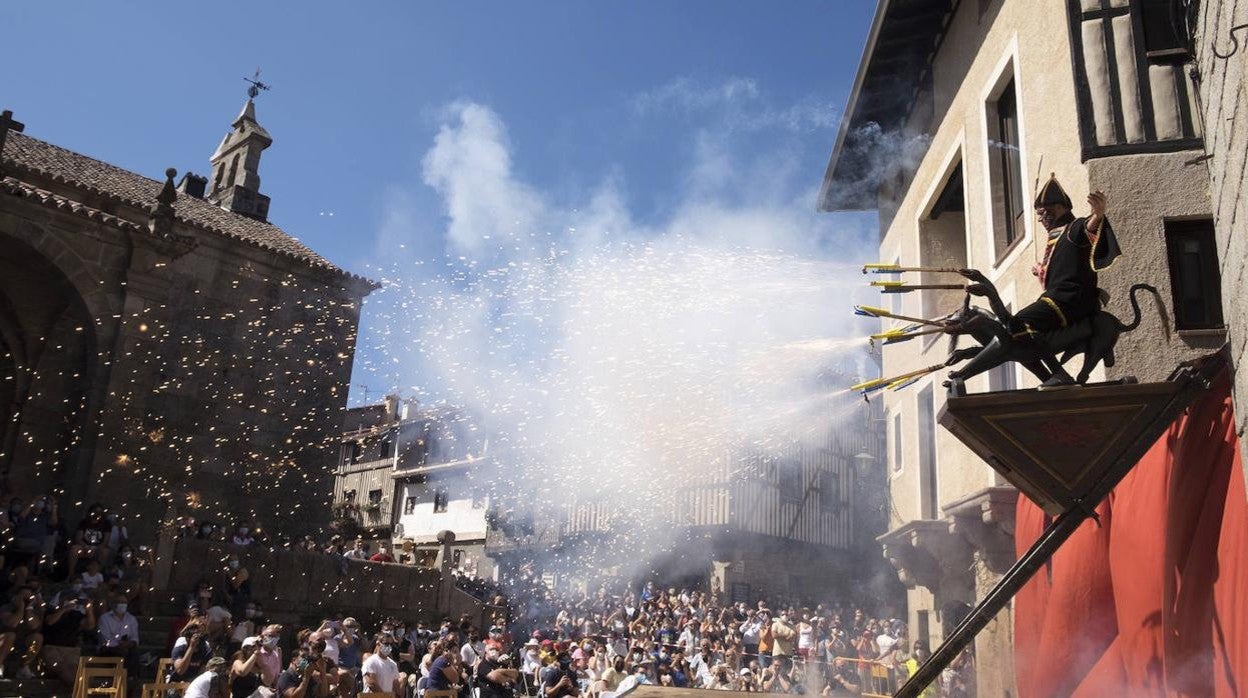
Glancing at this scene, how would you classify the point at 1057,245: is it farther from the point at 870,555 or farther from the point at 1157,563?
the point at 870,555

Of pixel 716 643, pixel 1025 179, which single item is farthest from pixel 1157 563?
pixel 716 643

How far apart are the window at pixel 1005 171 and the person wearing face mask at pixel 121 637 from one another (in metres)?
11.2

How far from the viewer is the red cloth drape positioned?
10.3ft

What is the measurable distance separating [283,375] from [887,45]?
15479 mm

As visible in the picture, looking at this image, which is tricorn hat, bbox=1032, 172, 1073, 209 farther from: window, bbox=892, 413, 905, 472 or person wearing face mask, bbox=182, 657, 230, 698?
window, bbox=892, 413, 905, 472

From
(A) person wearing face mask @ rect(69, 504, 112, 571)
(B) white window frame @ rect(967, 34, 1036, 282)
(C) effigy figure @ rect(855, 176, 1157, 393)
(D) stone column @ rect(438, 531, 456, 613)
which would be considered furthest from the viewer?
(D) stone column @ rect(438, 531, 456, 613)

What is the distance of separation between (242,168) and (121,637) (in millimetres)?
19922

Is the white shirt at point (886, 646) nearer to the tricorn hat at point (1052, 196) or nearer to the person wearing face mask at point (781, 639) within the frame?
the person wearing face mask at point (781, 639)

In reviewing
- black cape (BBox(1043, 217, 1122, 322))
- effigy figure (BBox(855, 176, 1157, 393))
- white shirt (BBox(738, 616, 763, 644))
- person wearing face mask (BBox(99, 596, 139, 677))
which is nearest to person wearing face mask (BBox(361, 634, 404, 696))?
person wearing face mask (BBox(99, 596, 139, 677))

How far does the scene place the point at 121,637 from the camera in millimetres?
10625

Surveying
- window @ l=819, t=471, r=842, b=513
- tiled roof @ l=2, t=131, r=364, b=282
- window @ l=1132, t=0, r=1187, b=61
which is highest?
tiled roof @ l=2, t=131, r=364, b=282

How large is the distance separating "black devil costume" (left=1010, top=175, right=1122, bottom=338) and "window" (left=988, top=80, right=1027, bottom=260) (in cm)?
615

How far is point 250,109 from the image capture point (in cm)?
2986

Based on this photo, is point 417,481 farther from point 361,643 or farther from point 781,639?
point 781,639
